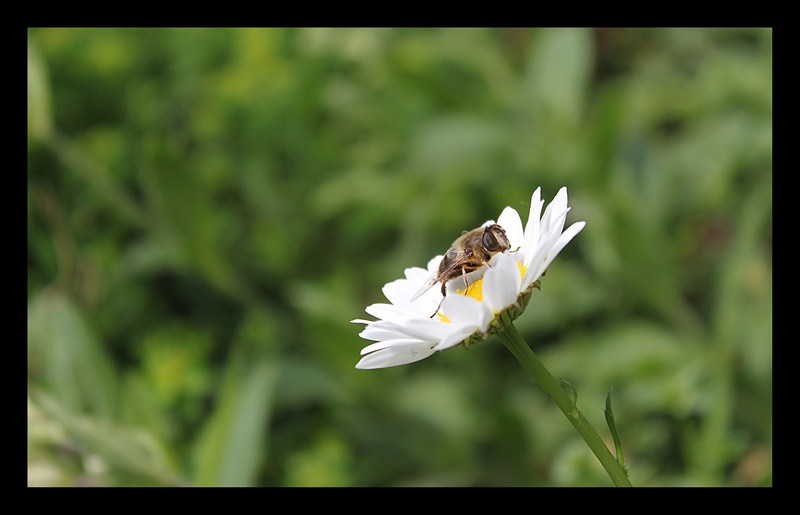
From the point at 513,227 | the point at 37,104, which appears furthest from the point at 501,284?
the point at 37,104

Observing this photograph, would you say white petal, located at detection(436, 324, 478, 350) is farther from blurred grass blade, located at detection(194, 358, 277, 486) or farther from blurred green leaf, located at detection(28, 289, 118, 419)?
blurred green leaf, located at detection(28, 289, 118, 419)

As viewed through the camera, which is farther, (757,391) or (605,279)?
(605,279)

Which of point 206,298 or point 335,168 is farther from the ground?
point 335,168

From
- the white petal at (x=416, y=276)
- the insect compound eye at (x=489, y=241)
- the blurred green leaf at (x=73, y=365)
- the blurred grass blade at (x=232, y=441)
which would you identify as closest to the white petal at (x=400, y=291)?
the white petal at (x=416, y=276)

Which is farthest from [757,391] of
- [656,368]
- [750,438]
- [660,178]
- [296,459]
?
[296,459]

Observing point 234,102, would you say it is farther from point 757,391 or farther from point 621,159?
point 757,391

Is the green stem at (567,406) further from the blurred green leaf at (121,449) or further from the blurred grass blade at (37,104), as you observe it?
the blurred grass blade at (37,104)

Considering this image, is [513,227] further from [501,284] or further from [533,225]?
[501,284]
